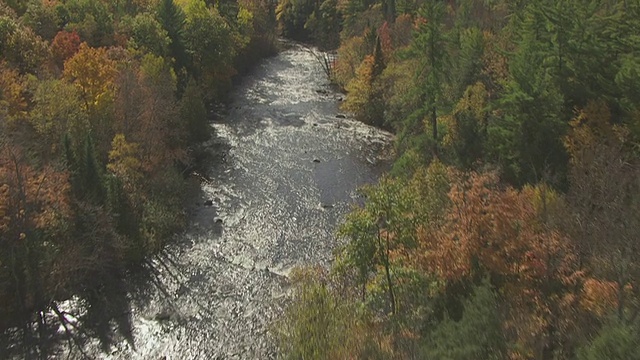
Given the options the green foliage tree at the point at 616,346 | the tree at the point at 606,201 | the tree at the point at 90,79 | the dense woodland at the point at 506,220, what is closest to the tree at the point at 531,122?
the dense woodland at the point at 506,220

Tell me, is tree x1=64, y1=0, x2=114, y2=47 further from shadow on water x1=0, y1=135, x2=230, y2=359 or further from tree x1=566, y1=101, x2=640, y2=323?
tree x1=566, y1=101, x2=640, y2=323

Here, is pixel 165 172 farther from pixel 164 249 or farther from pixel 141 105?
pixel 164 249

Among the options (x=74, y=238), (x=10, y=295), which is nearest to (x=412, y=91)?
(x=74, y=238)

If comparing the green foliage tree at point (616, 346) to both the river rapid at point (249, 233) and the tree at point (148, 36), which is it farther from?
the tree at point (148, 36)

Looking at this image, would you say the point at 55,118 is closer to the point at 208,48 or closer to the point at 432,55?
the point at 432,55

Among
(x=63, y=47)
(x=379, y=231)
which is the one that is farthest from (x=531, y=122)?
(x=63, y=47)
